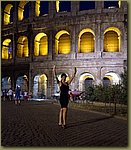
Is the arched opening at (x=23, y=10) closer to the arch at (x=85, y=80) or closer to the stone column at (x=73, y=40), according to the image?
the stone column at (x=73, y=40)

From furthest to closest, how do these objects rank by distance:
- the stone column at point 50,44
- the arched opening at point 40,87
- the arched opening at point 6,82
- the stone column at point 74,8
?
the arched opening at point 6,82, the arched opening at point 40,87, the stone column at point 50,44, the stone column at point 74,8

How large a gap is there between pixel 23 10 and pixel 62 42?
21.5ft

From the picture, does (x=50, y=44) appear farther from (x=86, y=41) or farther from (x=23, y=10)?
(x=23, y=10)

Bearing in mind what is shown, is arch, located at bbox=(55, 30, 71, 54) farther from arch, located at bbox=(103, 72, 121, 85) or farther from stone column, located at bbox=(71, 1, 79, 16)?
arch, located at bbox=(103, 72, 121, 85)

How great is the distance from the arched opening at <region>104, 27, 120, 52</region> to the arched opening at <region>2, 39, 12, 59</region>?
10988 millimetres

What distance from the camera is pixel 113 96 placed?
50.8ft

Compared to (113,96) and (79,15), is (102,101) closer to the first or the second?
(113,96)

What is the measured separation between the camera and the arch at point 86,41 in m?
26.7

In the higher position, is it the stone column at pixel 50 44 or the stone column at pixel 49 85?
the stone column at pixel 50 44

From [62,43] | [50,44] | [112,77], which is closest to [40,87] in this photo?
[50,44]

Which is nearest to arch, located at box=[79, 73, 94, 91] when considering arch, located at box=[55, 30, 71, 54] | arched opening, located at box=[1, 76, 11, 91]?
arch, located at box=[55, 30, 71, 54]

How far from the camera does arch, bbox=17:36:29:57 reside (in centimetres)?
3067

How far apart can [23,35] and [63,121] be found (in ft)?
75.8

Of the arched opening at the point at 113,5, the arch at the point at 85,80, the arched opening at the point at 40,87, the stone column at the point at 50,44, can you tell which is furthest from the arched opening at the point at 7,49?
the arched opening at the point at 113,5
